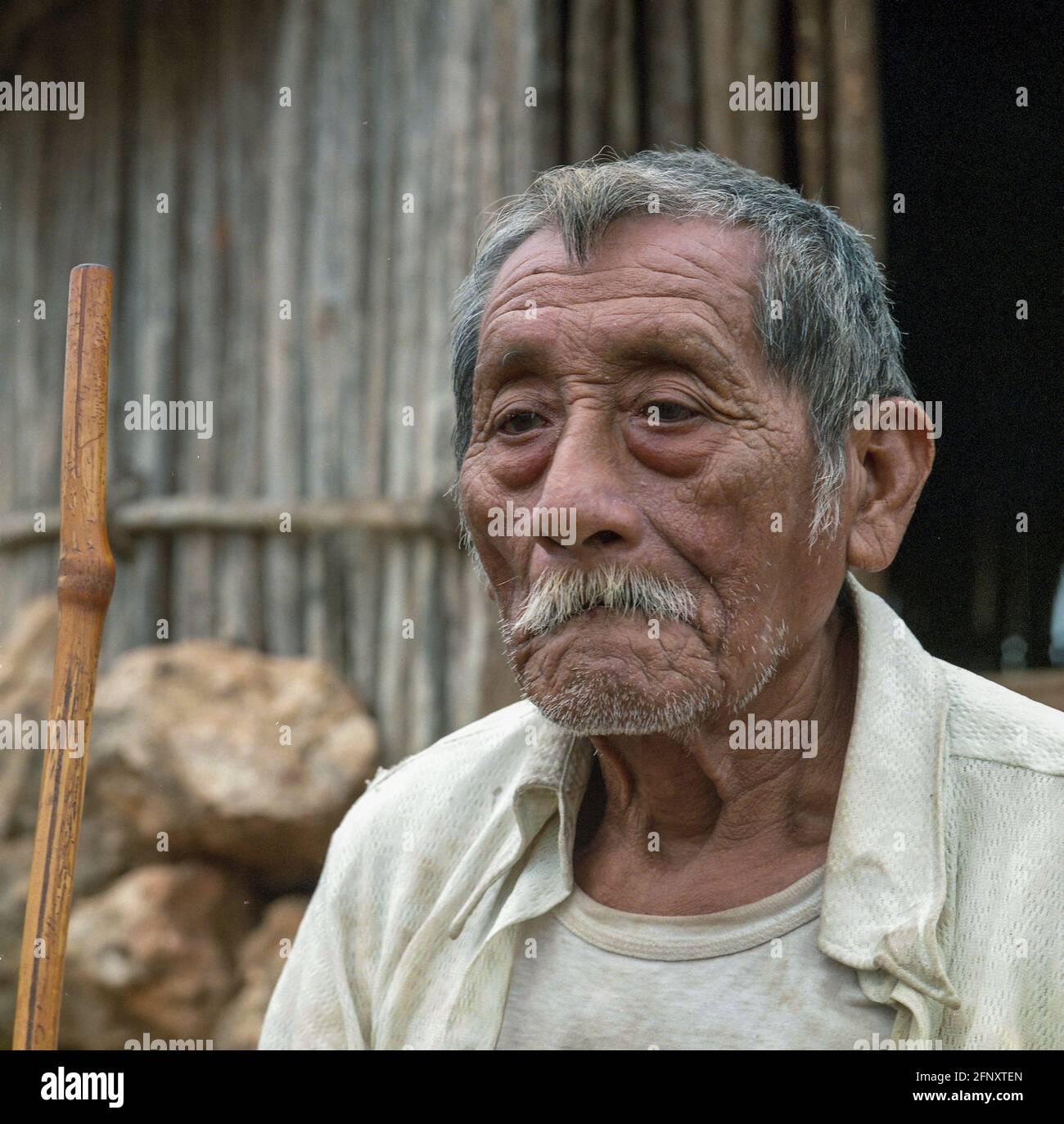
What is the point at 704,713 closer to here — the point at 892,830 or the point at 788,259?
the point at 892,830

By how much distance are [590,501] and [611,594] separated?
15cm

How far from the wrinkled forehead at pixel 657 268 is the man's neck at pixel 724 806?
2.09 ft

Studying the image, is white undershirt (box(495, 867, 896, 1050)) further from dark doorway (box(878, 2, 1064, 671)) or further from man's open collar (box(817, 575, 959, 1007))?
dark doorway (box(878, 2, 1064, 671))

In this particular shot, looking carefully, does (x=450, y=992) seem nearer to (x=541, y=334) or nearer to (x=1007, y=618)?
(x=541, y=334)

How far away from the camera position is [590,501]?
2057 millimetres

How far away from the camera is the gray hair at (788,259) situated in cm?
222

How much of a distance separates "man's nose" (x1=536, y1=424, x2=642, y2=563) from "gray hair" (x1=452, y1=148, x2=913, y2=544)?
0.32 m

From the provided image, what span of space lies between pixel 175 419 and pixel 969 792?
3.83 m

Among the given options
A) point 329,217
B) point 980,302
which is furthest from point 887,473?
point 329,217

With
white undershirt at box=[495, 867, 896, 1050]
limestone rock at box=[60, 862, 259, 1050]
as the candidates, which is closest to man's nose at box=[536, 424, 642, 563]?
white undershirt at box=[495, 867, 896, 1050]

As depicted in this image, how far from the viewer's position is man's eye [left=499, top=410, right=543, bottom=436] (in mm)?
2258

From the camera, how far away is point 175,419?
17.0 ft

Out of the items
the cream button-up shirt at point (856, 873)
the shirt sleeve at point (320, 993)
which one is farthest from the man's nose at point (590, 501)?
the shirt sleeve at point (320, 993)

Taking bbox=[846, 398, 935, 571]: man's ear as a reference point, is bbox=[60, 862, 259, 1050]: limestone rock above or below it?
below
